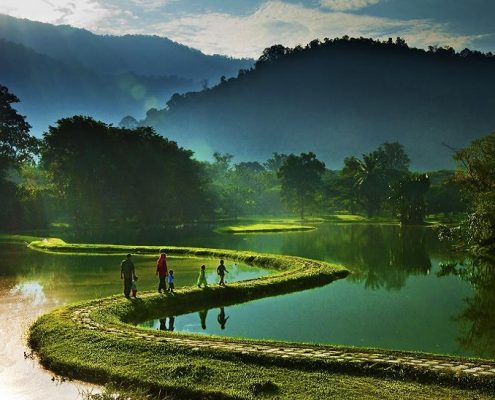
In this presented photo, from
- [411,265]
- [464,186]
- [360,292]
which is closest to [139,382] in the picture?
[360,292]

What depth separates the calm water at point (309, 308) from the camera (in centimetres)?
2050

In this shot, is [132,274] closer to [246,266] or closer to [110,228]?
[246,266]

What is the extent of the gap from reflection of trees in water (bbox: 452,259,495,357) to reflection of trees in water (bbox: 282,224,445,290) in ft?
13.7

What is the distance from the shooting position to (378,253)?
54344 millimetres

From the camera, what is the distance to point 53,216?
108812mm

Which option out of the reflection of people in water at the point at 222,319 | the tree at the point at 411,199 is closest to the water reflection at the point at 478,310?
the reflection of people in water at the point at 222,319

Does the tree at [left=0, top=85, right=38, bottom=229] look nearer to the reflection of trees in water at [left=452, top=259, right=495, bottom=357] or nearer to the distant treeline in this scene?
the distant treeline

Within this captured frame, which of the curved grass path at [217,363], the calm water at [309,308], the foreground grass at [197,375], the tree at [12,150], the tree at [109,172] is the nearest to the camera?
the foreground grass at [197,375]

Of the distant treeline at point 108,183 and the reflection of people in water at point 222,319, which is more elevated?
the distant treeline at point 108,183

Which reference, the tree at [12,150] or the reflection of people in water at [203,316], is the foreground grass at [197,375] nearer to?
the reflection of people in water at [203,316]

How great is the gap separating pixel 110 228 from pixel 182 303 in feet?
252

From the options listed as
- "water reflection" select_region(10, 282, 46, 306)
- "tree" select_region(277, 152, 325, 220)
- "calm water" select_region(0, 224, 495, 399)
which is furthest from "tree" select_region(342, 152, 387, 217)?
"water reflection" select_region(10, 282, 46, 306)

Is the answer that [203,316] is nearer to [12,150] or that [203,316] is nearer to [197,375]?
[197,375]

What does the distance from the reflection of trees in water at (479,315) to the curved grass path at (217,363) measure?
378 cm
